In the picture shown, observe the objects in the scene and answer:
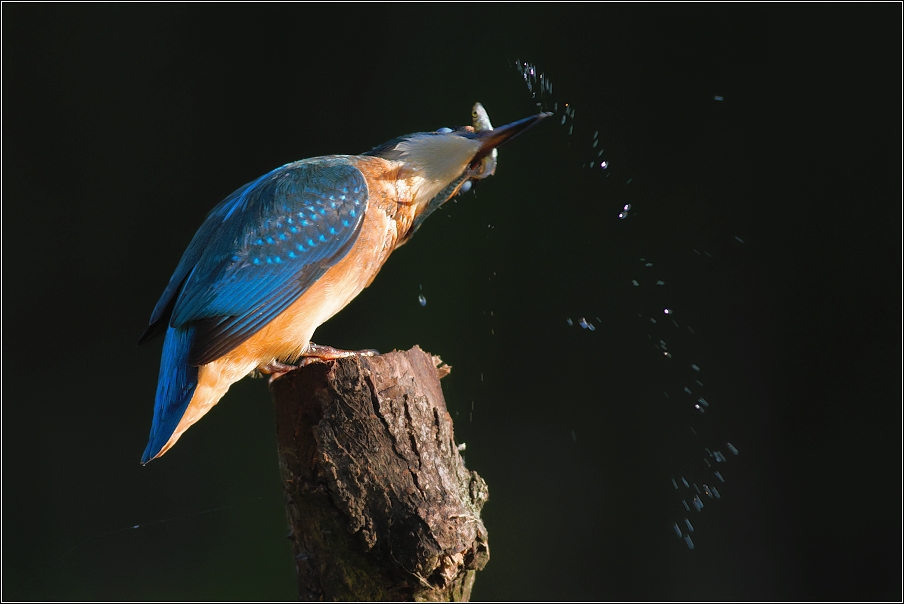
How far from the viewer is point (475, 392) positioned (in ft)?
10.2

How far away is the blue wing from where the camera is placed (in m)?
1.70

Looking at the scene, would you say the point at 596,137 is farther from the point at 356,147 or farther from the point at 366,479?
the point at 366,479

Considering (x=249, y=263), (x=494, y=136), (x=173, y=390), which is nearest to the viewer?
(x=173, y=390)

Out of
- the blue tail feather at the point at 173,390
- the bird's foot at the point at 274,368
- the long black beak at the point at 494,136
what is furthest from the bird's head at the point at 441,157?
the blue tail feather at the point at 173,390

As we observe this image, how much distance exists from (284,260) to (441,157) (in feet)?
1.64

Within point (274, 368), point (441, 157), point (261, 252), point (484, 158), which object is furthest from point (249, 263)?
point (484, 158)

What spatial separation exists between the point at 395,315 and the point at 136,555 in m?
1.43

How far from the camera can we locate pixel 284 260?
179 centimetres

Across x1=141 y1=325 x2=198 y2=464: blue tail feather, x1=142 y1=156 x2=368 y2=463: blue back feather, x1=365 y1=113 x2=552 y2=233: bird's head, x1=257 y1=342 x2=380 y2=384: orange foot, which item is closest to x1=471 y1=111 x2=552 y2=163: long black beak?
x1=365 y1=113 x2=552 y2=233: bird's head

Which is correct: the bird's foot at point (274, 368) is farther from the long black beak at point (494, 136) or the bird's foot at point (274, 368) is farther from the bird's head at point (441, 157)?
the long black beak at point (494, 136)

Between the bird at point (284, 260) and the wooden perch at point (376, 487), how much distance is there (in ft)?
0.64

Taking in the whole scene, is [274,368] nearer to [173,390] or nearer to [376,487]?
[173,390]

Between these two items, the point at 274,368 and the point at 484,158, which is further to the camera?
the point at 484,158

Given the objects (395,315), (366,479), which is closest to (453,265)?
(395,315)
